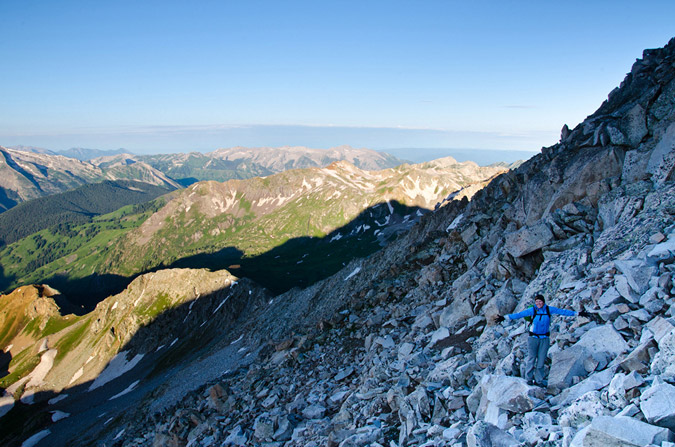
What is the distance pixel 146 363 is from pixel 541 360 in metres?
128

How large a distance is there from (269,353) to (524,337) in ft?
111

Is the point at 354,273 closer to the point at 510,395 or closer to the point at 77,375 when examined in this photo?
the point at 510,395

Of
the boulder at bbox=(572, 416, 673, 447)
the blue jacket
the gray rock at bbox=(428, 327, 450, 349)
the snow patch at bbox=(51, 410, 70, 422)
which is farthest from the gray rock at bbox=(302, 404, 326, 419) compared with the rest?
the snow patch at bbox=(51, 410, 70, 422)

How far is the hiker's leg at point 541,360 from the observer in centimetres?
1350

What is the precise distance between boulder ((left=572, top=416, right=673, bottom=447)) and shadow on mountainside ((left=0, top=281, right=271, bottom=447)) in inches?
2769

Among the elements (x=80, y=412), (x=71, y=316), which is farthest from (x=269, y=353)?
(x=71, y=316)

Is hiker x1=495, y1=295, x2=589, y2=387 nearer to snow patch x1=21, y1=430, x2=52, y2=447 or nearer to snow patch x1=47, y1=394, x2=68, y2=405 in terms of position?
snow patch x1=21, y1=430, x2=52, y2=447

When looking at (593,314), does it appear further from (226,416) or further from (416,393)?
(226,416)

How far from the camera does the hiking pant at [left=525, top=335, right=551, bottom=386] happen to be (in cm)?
1359

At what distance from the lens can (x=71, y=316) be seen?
577ft

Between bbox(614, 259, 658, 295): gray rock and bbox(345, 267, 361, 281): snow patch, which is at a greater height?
bbox(614, 259, 658, 295): gray rock

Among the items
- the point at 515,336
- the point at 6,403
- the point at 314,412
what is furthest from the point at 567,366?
the point at 6,403

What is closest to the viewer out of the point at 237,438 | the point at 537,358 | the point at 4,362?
the point at 537,358

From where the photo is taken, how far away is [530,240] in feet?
80.1
